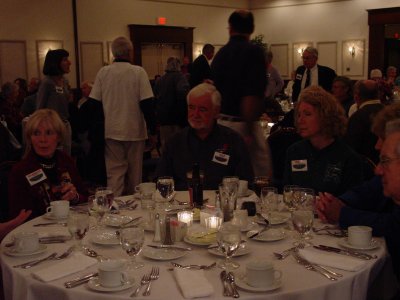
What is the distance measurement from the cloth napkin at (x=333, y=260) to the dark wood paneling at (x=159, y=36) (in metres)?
12.1

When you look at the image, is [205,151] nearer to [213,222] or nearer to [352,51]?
[213,222]

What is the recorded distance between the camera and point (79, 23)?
1244 centimetres

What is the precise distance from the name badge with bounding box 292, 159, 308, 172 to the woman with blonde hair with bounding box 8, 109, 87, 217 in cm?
135

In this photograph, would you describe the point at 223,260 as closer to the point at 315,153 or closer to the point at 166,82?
the point at 315,153

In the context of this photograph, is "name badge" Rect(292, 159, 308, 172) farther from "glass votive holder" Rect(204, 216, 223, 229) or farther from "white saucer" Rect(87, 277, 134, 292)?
"white saucer" Rect(87, 277, 134, 292)

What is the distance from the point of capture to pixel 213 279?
A: 1820mm

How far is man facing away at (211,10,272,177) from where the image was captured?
4.13 meters

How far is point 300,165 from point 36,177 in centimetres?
163

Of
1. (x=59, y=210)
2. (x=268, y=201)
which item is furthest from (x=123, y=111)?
(x=268, y=201)

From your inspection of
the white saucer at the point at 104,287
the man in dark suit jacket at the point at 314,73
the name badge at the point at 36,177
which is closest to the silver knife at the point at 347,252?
the white saucer at the point at 104,287

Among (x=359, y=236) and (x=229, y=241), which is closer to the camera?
(x=229, y=241)

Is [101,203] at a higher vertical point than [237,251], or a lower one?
higher

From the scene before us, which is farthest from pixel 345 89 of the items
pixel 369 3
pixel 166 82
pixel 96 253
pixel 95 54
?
pixel 369 3

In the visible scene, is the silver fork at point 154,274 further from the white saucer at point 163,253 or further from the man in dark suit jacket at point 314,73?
the man in dark suit jacket at point 314,73
